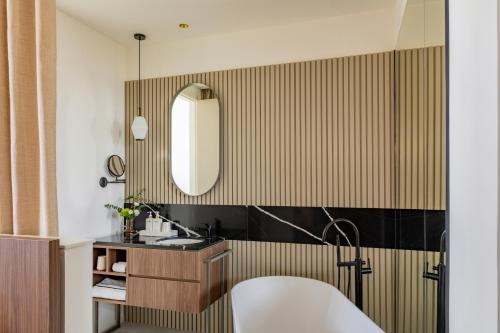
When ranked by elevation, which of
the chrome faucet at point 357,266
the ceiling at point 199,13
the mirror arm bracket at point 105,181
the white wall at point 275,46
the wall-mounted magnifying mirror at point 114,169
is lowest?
the chrome faucet at point 357,266

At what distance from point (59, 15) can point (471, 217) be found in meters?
2.92

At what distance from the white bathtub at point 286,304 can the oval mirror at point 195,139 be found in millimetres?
969

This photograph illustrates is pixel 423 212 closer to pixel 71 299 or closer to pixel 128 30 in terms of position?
pixel 71 299

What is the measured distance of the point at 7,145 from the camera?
1.27 meters

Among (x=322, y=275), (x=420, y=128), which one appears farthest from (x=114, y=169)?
(x=420, y=128)

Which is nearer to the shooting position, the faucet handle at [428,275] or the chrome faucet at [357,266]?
the faucet handle at [428,275]

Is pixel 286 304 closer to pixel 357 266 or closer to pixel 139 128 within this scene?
pixel 357 266

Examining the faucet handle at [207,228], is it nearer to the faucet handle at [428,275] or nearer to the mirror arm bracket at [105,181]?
the mirror arm bracket at [105,181]

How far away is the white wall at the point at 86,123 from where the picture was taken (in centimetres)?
266

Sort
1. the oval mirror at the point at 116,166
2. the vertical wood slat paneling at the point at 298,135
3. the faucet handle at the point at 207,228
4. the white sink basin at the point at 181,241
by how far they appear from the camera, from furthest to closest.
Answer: the oval mirror at the point at 116,166
the faucet handle at the point at 207,228
the white sink basin at the point at 181,241
the vertical wood slat paneling at the point at 298,135

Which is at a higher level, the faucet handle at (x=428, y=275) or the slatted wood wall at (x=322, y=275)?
the faucet handle at (x=428, y=275)

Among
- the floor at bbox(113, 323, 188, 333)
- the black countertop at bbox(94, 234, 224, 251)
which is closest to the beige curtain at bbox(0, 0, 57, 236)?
the black countertop at bbox(94, 234, 224, 251)

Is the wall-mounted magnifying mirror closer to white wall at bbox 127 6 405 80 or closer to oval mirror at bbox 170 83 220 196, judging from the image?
oval mirror at bbox 170 83 220 196

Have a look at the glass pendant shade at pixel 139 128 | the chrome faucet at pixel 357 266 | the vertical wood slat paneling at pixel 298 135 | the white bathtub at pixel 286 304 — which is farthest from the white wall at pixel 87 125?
the chrome faucet at pixel 357 266
